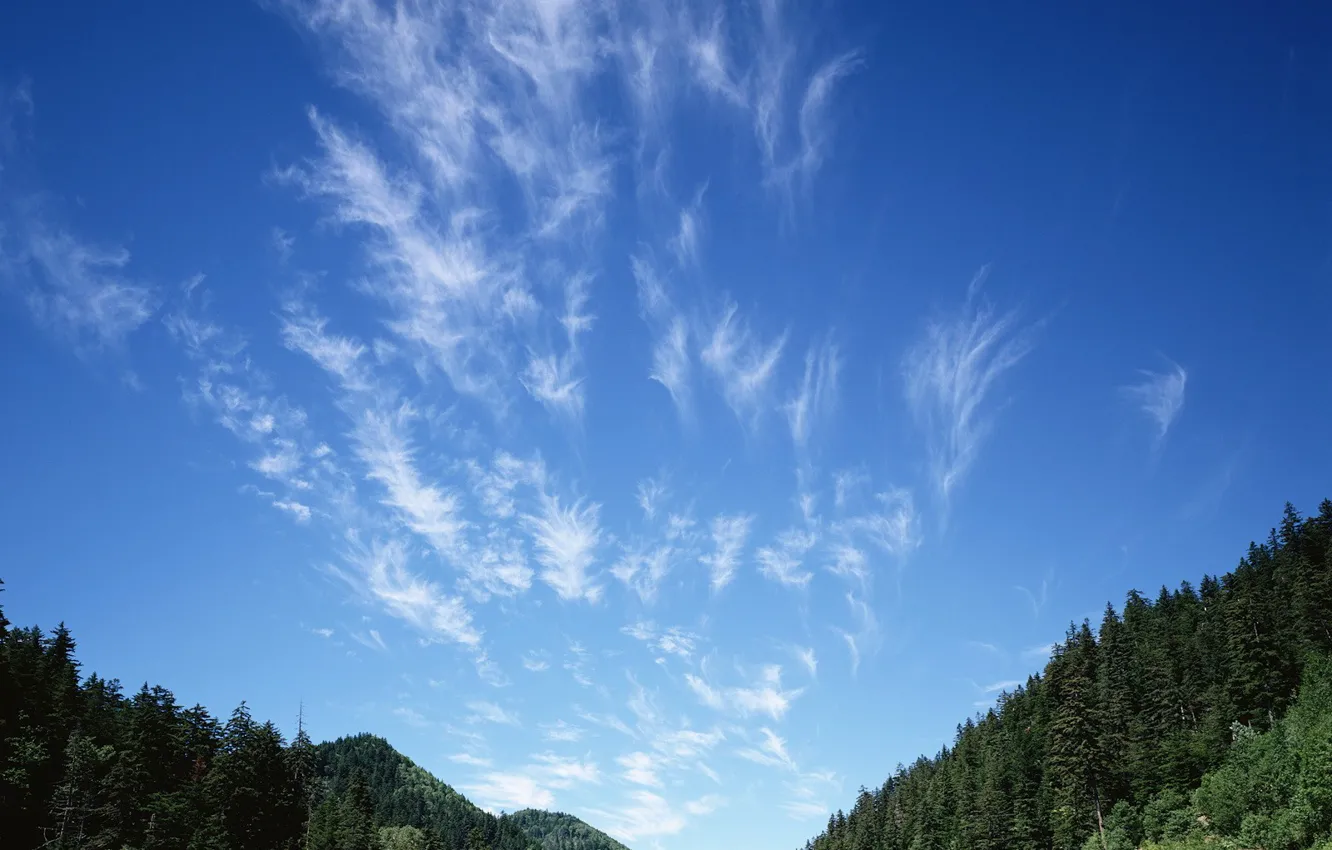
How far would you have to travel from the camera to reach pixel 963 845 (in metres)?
101

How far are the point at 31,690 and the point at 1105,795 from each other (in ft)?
337

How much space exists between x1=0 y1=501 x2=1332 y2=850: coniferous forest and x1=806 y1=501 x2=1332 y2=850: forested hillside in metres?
0.22

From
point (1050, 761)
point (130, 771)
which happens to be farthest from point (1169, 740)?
point (130, 771)

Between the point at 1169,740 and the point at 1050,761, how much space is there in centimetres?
1318

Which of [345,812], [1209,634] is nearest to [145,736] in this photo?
[345,812]

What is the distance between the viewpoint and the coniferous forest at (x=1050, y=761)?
202 ft

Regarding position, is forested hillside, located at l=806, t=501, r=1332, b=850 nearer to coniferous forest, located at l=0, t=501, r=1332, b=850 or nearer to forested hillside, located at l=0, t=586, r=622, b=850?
coniferous forest, located at l=0, t=501, r=1332, b=850

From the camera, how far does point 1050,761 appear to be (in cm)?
8412

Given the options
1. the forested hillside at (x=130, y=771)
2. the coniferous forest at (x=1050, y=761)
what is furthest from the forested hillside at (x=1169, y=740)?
the forested hillside at (x=130, y=771)

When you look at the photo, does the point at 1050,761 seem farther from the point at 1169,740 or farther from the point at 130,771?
the point at 130,771

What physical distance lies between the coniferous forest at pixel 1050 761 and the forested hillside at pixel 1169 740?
0.22 metres

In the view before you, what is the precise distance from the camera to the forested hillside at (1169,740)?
195 feet

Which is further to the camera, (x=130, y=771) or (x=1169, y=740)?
(x=1169, y=740)

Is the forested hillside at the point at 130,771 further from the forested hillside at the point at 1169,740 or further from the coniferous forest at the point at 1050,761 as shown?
the forested hillside at the point at 1169,740
